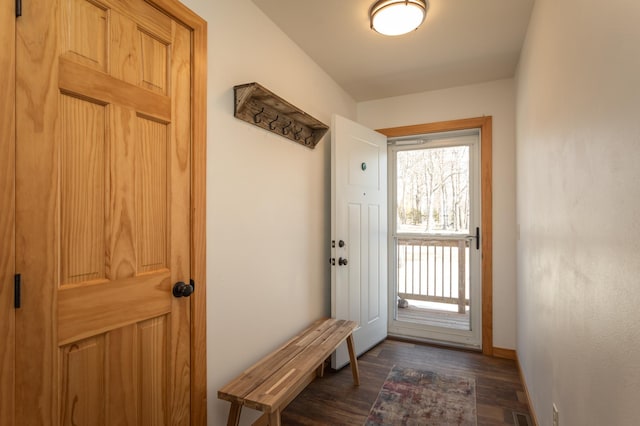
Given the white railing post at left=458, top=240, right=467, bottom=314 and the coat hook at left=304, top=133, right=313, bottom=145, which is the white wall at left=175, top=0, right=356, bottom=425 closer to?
the coat hook at left=304, top=133, right=313, bottom=145

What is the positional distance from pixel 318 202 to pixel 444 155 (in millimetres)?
1537

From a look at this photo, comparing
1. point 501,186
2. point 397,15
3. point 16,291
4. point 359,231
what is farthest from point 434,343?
point 16,291

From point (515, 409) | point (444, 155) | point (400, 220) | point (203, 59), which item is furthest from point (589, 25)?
point (400, 220)

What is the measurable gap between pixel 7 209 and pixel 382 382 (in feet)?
7.94

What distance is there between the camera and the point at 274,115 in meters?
2.08

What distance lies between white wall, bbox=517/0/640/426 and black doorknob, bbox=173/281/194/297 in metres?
1.47

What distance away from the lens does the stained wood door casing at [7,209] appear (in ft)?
2.97

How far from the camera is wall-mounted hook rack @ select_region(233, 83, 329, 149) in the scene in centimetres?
176

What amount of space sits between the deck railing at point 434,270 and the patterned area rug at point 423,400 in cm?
107

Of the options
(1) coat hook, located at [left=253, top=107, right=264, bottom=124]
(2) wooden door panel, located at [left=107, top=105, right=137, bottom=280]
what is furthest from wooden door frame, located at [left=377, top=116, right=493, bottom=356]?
(2) wooden door panel, located at [left=107, top=105, right=137, bottom=280]

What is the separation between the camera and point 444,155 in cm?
337

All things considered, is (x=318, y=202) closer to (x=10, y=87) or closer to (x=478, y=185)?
(x=478, y=185)

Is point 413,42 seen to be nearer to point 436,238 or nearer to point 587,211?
point 587,211

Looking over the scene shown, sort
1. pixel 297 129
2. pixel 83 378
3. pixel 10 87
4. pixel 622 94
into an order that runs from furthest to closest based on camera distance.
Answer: pixel 297 129
pixel 83 378
pixel 10 87
pixel 622 94
